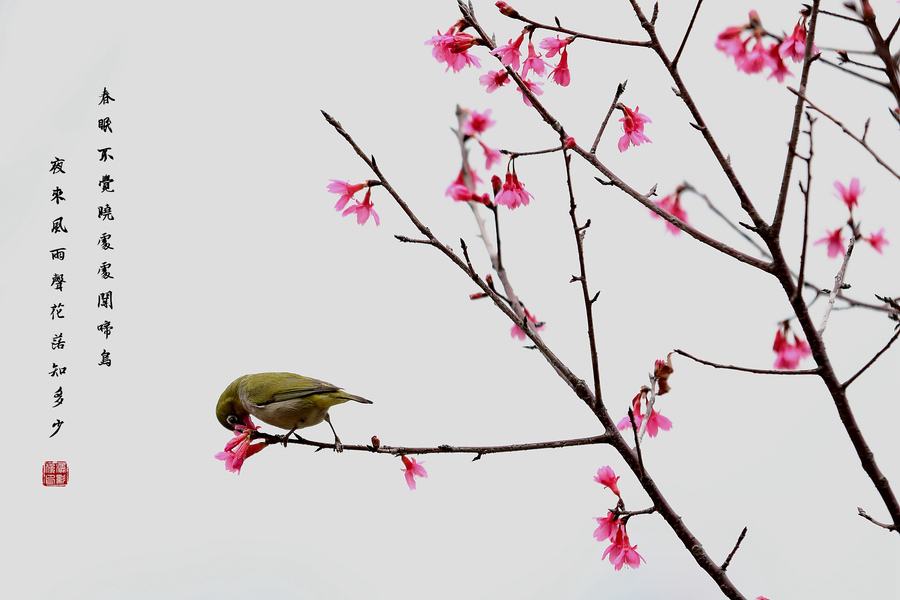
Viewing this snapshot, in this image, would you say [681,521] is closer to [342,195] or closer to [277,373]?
[342,195]

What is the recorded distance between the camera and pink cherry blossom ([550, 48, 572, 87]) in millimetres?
1310

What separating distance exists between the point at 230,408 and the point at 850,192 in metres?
1.28

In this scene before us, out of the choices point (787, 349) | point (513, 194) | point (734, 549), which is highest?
point (513, 194)

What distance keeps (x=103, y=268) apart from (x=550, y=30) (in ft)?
5.10

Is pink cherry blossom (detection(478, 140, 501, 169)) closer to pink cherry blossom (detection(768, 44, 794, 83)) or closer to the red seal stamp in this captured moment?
pink cherry blossom (detection(768, 44, 794, 83))

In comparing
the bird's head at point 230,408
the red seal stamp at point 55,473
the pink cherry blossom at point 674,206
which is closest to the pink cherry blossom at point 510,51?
the pink cherry blossom at point 674,206

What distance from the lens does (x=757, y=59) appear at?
1296 millimetres

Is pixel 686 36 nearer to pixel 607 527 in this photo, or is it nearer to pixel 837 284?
pixel 837 284

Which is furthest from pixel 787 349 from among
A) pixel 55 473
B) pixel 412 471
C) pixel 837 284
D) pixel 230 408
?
pixel 55 473

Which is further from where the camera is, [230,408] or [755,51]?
[230,408]

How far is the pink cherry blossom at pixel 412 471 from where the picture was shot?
1.35 metres

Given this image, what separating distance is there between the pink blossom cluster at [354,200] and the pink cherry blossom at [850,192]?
0.68m

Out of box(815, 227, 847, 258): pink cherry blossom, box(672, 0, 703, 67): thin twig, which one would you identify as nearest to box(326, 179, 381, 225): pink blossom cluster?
box(672, 0, 703, 67): thin twig

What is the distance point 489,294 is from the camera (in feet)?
3.64
